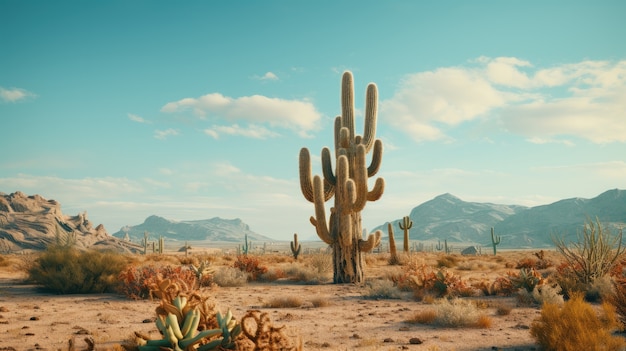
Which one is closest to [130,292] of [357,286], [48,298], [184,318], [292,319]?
[48,298]

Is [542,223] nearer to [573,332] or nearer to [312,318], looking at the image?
[312,318]

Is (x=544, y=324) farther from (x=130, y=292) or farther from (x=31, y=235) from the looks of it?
(x=31, y=235)

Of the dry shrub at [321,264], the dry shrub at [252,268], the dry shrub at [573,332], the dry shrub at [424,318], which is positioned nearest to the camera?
the dry shrub at [573,332]

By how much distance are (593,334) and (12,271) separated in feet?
72.6

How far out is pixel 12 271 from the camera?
2006cm

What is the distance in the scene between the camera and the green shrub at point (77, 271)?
515 inches

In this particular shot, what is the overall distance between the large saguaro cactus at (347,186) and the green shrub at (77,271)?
6.48 metres

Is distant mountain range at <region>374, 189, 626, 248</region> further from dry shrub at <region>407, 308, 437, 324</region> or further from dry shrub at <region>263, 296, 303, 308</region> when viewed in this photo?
dry shrub at <region>407, 308, 437, 324</region>

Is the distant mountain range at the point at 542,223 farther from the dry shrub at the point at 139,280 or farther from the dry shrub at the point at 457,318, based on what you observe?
the dry shrub at the point at 457,318

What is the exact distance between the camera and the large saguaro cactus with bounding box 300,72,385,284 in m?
15.0

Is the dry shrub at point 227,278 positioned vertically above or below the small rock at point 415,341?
above

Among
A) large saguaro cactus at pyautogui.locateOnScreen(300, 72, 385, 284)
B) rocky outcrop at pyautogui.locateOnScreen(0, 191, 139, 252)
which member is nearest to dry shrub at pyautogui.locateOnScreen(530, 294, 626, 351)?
large saguaro cactus at pyautogui.locateOnScreen(300, 72, 385, 284)

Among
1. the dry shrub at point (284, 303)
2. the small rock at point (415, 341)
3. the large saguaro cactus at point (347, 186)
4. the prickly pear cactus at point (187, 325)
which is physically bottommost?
the small rock at point (415, 341)

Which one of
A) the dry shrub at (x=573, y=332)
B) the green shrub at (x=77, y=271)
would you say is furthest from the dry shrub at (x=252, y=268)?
the dry shrub at (x=573, y=332)
